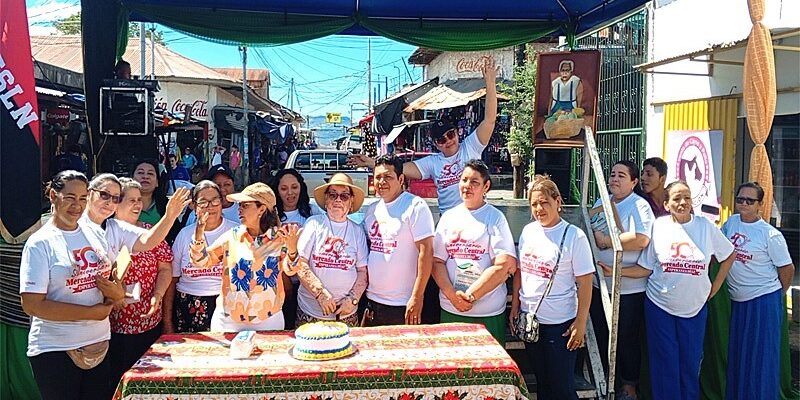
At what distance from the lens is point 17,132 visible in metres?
3.66

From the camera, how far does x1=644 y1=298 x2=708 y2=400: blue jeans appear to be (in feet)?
12.1

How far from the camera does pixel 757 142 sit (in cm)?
421

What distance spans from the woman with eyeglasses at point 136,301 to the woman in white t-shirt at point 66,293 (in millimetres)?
313

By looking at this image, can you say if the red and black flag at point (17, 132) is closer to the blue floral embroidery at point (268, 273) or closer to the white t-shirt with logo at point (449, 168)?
the blue floral embroidery at point (268, 273)

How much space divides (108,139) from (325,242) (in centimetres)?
326

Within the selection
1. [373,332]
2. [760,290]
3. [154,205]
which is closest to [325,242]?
[373,332]

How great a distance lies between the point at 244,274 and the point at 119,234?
2.49ft

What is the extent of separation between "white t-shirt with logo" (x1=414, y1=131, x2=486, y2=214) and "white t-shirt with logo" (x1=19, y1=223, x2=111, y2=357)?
2239mm

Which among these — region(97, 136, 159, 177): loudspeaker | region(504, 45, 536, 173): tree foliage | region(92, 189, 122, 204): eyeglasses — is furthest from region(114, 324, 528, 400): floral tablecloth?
region(504, 45, 536, 173): tree foliage

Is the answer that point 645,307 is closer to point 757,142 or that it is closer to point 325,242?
point 757,142

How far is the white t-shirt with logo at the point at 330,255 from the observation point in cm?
341

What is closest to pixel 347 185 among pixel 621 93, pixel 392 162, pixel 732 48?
pixel 392 162

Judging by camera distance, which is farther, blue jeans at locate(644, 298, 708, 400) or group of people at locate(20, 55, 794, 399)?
blue jeans at locate(644, 298, 708, 400)

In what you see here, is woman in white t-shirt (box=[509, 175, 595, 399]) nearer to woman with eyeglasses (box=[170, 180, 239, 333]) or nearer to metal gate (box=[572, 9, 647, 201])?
woman with eyeglasses (box=[170, 180, 239, 333])
